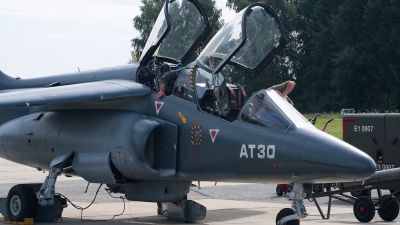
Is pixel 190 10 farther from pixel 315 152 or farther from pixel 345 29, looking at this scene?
pixel 345 29

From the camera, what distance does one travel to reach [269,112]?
980 centimetres

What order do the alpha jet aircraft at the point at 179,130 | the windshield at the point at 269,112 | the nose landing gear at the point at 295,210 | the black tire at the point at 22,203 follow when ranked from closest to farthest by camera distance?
→ the nose landing gear at the point at 295,210
the alpha jet aircraft at the point at 179,130
the windshield at the point at 269,112
the black tire at the point at 22,203

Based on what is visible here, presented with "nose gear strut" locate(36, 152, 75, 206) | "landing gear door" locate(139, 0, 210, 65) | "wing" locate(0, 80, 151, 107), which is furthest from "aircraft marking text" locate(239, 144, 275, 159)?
"nose gear strut" locate(36, 152, 75, 206)

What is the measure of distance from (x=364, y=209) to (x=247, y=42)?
3.98 meters

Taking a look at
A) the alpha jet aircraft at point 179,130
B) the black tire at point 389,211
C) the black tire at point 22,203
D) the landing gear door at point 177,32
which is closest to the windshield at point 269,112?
the alpha jet aircraft at point 179,130

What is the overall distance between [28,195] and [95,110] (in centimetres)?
182

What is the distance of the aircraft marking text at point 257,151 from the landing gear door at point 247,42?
51.4 inches

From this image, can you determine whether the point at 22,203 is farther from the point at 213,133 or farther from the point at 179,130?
the point at 213,133

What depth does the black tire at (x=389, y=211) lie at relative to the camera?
12.8 metres

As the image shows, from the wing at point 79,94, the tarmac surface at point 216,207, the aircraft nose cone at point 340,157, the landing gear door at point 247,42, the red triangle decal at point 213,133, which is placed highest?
the landing gear door at point 247,42

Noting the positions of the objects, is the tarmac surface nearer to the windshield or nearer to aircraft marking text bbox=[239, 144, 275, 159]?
aircraft marking text bbox=[239, 144, 275, 159]

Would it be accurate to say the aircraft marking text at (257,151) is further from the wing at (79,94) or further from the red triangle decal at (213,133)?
the wing at (79,94)

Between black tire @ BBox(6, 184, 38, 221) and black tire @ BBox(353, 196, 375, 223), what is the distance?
5.72m

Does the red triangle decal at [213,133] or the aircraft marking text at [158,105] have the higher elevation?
the aircraft marking text at [158,105]
